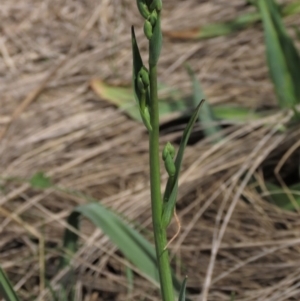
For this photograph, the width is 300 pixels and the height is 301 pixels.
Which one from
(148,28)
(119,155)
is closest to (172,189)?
(148,28)

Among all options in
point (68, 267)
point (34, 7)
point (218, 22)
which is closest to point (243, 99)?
point (218, 22)

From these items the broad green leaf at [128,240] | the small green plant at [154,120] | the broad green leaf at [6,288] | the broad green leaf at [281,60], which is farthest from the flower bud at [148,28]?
the broad green leaf at [281,60]

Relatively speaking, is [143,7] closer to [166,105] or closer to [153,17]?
[153,17]

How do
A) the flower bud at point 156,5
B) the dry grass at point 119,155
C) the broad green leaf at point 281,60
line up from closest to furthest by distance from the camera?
1. the flower bud at point 156,5
2. the dry grass at point 119,155
3. the broad green leaf at point 281,60

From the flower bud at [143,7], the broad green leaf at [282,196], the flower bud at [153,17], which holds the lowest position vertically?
the broad green leaf at [282,196]

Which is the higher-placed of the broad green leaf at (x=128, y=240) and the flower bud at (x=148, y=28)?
the flower bud at (x=148, y=28)

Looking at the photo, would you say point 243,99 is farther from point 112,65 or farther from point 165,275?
point 165,275

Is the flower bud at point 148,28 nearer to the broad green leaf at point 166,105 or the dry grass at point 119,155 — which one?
the dry grass at point 119,155
